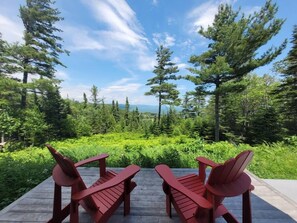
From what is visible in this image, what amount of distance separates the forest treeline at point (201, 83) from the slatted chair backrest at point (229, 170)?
31.2 ft

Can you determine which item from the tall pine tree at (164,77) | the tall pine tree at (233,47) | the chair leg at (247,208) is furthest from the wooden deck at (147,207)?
the tall pine tree at (164,77)

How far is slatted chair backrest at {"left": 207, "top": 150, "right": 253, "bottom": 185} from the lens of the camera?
1.19m

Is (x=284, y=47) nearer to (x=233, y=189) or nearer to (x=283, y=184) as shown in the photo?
(x=283, y=184)

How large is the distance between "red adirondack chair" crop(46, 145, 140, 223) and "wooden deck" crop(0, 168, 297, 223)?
0.69 feet

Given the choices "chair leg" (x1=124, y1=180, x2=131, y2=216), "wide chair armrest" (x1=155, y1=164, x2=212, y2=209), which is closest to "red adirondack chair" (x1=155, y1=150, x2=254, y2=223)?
"wide chair armrest" (x1=155, y1=164, x2=212, y2=209)

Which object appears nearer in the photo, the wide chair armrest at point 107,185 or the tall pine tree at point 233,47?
the wide chair armrest at point 107,185

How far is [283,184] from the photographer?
2.88 m

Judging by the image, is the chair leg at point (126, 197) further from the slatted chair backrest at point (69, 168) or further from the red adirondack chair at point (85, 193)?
the slatted chair backrest at point (69, 168)

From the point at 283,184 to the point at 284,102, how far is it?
12.3m

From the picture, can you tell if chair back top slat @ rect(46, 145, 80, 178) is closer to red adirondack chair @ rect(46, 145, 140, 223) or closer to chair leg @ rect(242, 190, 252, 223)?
red adirondack chair @ rect(46, 145, 140, 223)

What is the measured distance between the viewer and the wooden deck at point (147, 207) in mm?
1844

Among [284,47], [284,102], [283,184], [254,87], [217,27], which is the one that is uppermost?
[217,27]

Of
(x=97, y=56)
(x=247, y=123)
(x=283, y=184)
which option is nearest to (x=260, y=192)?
(x=283, y=184)

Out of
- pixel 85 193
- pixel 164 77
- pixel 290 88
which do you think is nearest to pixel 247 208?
pixel 85 193
